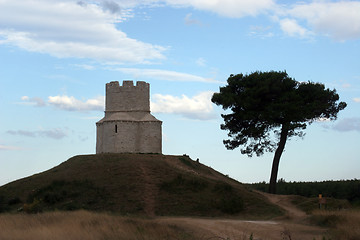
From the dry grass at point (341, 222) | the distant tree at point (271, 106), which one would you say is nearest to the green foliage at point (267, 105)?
the distant tree at point (271, 106)

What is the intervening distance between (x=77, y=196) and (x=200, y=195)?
31.2 ft

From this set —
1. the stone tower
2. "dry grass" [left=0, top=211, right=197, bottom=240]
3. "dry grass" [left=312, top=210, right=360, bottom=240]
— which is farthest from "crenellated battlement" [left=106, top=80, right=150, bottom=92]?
"dry grass" [left=312, top=210, right=360, bottom=240]

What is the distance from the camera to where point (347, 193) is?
41.6 m

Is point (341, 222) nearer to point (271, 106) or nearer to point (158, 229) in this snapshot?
point (158, 229)

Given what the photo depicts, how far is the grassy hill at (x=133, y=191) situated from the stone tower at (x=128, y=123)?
1.99 metres

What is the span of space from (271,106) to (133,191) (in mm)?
15237

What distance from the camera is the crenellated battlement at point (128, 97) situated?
149ft

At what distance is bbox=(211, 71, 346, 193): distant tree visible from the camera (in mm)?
41203

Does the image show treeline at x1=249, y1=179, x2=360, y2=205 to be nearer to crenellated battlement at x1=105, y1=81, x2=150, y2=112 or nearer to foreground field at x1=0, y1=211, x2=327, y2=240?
crenellated battlement at x1=105, y1=81, x2=150, y2=112

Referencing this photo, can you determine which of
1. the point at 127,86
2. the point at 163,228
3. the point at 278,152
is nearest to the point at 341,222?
the point at 163,228

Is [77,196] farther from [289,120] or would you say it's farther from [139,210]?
[289,120]

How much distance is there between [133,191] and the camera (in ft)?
114

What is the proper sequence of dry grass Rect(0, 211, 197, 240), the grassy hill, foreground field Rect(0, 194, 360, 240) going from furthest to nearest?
the grassy hill, foreground field Rect(0, 194, 360, 240), dry grass Rect(0, 211, 197, 240)

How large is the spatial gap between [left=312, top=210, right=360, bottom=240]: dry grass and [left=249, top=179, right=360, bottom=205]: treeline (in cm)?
1406
